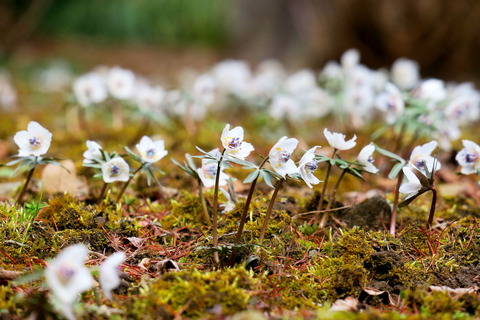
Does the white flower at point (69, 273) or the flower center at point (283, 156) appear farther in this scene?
the flower center at point (283, 156)

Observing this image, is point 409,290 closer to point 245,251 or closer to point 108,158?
point 245,251

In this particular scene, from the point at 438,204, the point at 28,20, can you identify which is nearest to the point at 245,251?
the point at 438,204

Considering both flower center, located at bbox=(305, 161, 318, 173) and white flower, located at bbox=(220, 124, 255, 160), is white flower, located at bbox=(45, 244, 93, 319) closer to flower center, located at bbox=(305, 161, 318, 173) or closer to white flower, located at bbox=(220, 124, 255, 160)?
white flower, located at bbox=(220, 124, 255, 160)

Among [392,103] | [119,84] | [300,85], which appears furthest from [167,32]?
[392,103]

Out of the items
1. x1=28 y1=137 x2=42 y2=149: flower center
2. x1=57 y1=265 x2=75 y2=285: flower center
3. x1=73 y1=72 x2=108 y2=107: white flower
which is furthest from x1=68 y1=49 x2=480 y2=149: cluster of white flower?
x1=57 y1=265 x2=75 y2=285: flower center

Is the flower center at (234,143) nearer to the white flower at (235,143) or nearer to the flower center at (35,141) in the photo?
the white flower at (235,143)

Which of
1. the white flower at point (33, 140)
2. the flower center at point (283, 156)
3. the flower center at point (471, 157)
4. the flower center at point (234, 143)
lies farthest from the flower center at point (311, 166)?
the white flower at point (33, 140)
